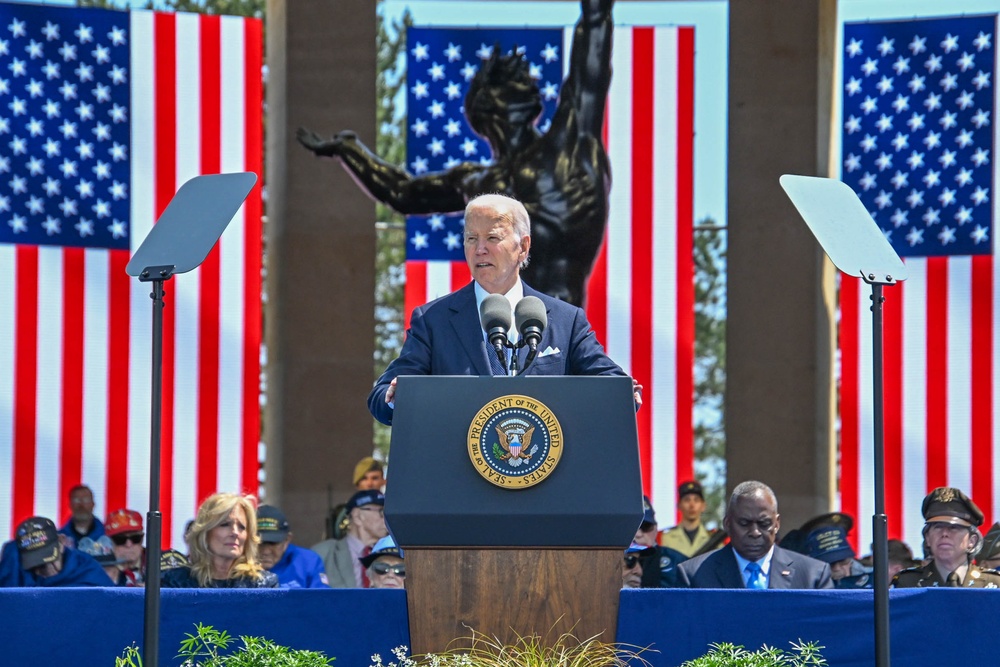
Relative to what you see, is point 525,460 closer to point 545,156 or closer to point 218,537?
point 218,537

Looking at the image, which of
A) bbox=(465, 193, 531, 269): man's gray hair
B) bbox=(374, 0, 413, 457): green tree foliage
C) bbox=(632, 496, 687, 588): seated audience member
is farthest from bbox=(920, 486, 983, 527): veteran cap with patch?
bbox=(374, 0, 413, 457): green tree foliage

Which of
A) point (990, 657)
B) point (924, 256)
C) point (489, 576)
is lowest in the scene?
point (990, 657)

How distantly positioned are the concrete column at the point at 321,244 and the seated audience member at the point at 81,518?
1.81m

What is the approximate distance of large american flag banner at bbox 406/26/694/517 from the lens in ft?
43.7

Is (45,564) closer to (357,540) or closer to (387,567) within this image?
(387,567)

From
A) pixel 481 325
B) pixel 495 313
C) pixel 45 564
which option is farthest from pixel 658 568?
pixel 495 313

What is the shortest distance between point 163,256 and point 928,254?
28.9ft

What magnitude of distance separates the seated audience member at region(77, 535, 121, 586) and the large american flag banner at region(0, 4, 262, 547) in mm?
2494

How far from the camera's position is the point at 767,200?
13.4m

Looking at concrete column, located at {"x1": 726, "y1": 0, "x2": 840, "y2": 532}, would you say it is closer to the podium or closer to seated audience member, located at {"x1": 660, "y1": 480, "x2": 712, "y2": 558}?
seated audience member, located at {"x1": 660, "y1": 480, "x2": 712, "y2": 558}

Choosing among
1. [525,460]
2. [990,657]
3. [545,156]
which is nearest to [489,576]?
[525,460]

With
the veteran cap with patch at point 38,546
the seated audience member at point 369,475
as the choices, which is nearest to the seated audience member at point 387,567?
the veteran cap with patch at point 38,546

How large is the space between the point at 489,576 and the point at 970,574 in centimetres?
323

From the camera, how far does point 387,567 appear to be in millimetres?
7852
